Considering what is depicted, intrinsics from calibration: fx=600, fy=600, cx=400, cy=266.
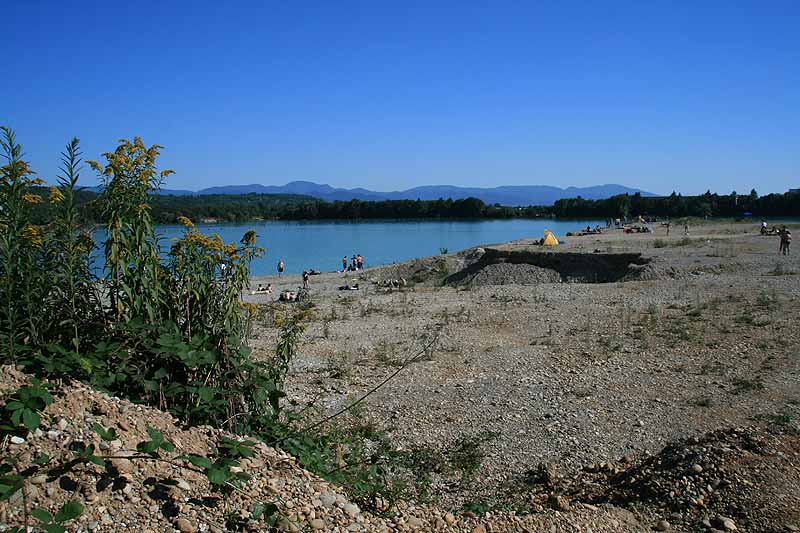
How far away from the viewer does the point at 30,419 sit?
376 centimetres

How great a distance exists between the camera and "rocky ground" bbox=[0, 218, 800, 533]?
404 cm

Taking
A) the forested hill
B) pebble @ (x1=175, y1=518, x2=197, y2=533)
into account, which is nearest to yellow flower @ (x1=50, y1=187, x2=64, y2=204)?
pebble @ (x1=175, y1=518, x2=197, y2=533)

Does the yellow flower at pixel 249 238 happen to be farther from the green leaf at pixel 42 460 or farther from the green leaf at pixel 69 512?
the green leaf at pixel 69 512

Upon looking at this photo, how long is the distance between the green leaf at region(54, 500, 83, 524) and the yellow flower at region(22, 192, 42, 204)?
8.21 ft

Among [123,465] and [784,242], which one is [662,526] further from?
[784,242]

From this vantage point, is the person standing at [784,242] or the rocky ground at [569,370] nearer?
the rocky ground at [569,370]

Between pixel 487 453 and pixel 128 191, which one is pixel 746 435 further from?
pixel 128 191

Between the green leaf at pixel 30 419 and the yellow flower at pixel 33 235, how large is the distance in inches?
59.6

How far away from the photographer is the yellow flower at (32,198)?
4.79m

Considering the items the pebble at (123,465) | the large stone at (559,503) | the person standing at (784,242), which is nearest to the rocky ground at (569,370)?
the large stone at (559,503)

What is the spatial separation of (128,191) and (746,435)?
21.6 feet

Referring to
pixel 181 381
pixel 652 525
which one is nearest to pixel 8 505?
pixel 181 381

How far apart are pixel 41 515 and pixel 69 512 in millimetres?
156

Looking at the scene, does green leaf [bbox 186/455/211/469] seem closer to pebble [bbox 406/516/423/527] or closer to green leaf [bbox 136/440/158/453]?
green leaf [bbox 136/440/158/453]
